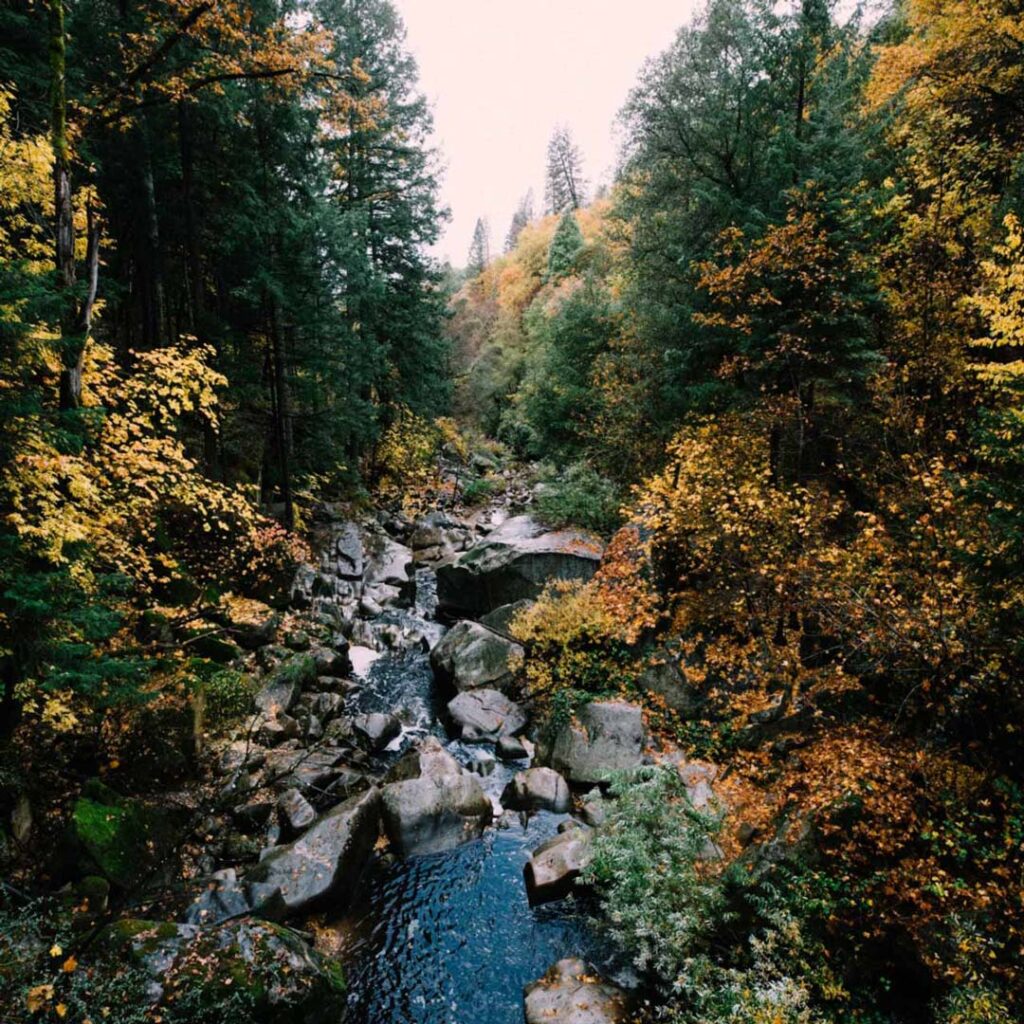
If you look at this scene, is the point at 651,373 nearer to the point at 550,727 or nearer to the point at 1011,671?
the point at 550,727

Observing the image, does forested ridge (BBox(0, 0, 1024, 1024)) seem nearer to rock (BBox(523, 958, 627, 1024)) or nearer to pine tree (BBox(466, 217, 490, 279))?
rock (BBox(523, 958, 627, 1024))

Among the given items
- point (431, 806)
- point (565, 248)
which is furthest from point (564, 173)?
point (431, 806)

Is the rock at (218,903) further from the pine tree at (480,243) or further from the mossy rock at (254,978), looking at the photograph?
the pine tree at (480,243)

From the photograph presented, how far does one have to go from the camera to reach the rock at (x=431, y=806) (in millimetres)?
Result: 8336

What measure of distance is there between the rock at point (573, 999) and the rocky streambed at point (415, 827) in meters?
0.02

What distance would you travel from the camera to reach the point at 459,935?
695cm

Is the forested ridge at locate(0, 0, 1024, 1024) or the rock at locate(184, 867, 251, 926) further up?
the forested ridge at locate(0, 0, 1024, 1024)

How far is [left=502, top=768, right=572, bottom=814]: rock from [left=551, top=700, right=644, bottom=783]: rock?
42cm

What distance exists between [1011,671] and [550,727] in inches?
287

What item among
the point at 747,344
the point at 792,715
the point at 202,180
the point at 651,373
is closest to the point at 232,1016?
the point at 792,715

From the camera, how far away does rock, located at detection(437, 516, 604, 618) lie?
46.8ft

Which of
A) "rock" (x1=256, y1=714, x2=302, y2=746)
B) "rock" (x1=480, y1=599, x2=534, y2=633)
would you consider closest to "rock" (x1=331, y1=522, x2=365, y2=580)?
"rock" (x1=480, y1=599, x2=534, y2=633)

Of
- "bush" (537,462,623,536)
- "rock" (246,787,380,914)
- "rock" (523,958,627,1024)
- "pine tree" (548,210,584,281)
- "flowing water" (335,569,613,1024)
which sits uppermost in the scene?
"pine tree" (548,210,584,281)

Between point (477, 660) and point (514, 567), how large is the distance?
2.96 meters
